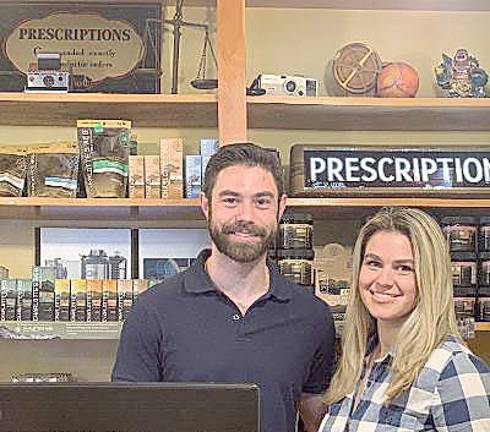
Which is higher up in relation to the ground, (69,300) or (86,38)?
(86,38)

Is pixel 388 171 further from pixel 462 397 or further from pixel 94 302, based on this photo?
pixel 462 397

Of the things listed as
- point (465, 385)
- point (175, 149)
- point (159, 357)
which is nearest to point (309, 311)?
point (159, 357)

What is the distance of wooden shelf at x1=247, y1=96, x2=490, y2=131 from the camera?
2617mm

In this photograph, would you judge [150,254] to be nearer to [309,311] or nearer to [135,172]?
[135,172]

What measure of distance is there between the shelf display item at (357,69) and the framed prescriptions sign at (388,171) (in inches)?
8.5

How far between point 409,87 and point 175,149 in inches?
29.3

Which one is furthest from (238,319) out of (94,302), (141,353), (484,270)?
(484,270)

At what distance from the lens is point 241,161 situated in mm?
1985

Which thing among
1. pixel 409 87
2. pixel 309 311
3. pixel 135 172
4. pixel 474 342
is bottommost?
pixel 474 342

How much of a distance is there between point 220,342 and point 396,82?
1.16 metres

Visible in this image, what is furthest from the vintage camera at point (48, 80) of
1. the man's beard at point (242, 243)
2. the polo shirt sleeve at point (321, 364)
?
the polo shirt sleeve at point (321, 364)

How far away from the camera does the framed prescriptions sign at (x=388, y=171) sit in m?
2.59

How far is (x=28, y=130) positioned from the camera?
9.60ft

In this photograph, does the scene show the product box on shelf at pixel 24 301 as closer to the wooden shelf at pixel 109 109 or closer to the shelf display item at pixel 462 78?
the wooden shelf at pixel 109 109
